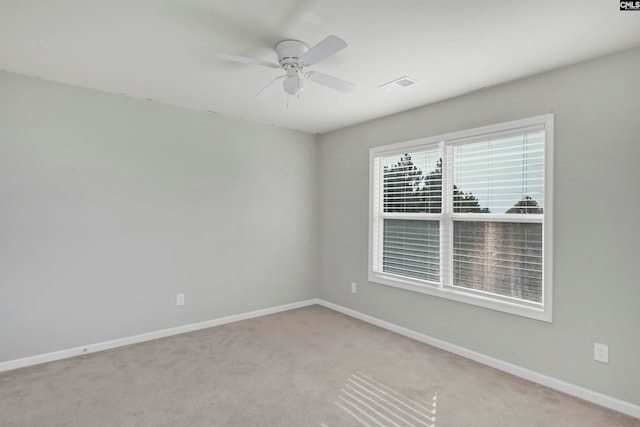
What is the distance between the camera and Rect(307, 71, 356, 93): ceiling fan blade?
2287mm

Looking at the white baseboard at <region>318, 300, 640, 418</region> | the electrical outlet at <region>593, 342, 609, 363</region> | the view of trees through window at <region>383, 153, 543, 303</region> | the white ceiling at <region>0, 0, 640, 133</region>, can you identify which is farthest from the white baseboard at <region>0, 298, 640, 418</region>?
the white ceiling at <region>0, 0, 640, 133</region>

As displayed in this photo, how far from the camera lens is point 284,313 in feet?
14.6

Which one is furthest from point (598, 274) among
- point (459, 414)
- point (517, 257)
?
point (459, 414)

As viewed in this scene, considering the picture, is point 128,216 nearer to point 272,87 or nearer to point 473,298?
point 272,87

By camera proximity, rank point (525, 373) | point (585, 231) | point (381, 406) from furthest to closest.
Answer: point (525, 373), point (585, 231), point (381, 406)

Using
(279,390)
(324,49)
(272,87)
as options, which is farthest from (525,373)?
(272,87)

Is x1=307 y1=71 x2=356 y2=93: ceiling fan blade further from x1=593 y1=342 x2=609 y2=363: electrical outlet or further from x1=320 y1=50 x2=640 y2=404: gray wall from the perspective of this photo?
x1=593 y1=342 x2=609 y2=363: electrical outlet

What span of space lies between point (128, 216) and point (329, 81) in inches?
97.1

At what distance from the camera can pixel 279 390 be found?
2533 mm

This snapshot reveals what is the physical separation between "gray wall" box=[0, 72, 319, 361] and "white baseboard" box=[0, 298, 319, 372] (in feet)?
0.19

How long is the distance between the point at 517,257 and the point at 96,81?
160 inches

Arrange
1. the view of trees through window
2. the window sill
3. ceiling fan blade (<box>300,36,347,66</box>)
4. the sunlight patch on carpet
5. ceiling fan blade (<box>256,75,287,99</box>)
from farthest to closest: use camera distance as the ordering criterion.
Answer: the view of trees through window < the window sill < ceiling fan blade (<box>256,75,287,99</box>) < the sunlight patch on carpet < ceiling fan blade (<box>300,36,347,66</box>)

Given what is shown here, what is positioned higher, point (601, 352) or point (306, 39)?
point (306, 39)

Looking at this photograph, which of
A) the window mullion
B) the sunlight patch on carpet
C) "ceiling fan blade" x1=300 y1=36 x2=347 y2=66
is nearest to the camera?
"ceiling fan blade" x1=300 y1=36 x2=347 y2=66
